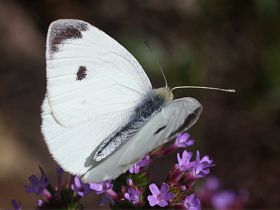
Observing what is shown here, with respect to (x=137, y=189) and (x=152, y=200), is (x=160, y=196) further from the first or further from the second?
(x=137, y=189)

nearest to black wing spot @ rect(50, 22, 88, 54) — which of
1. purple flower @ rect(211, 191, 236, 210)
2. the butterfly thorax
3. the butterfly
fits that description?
the butterfly

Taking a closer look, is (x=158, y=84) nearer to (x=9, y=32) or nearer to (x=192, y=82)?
(x=192, y=82)

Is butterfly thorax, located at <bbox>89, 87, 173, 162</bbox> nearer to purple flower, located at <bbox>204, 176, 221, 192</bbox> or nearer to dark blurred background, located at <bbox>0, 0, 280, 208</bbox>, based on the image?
purple flower, located at <bbox>204, 176, 221, 192</bbox>

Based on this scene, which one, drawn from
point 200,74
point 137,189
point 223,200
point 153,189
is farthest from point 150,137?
point 200,74

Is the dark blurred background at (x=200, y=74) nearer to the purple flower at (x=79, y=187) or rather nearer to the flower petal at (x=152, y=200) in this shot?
the purple flower at (x=79, y=187)

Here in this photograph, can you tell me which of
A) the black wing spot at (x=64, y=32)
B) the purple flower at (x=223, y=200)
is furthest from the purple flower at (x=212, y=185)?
the black wing spot at (x=64, y=32)

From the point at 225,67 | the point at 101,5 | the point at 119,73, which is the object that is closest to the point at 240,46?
the point at 225,67
